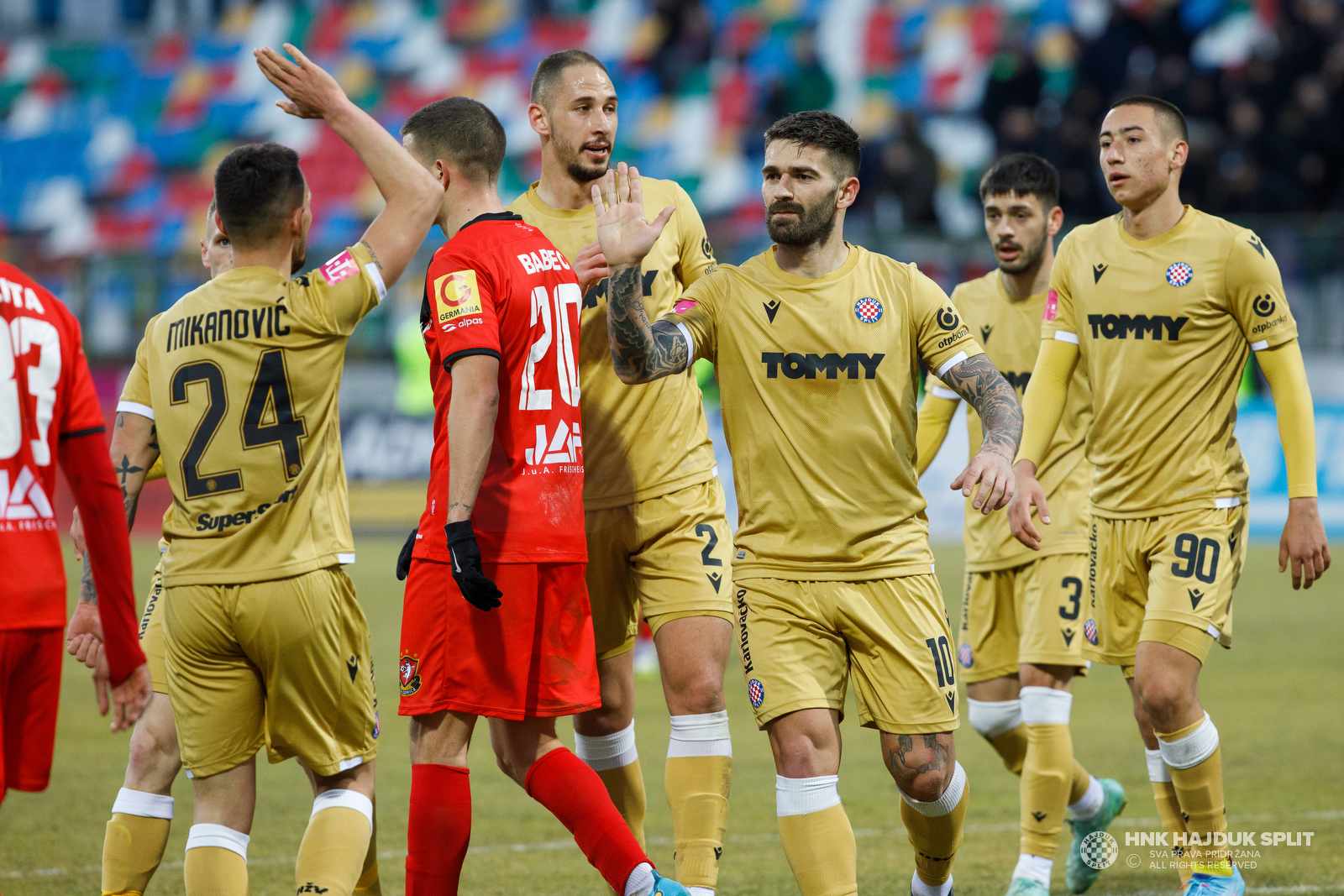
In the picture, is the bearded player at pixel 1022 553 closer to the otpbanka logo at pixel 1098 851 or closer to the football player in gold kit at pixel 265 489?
the otpbanka logo at pixel 1098 851

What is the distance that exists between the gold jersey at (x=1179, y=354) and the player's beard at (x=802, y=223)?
142 cm

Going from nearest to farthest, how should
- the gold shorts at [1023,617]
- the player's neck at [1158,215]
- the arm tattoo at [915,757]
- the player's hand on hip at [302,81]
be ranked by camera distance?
the player's hand on hip at [302,81]
the arm tattoo at [915,757]
the player's neck at [1158,215]
the gold shorts at [1023,617]

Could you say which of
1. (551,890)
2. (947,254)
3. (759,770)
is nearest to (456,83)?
(947,254)

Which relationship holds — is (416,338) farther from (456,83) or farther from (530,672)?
(530,672)

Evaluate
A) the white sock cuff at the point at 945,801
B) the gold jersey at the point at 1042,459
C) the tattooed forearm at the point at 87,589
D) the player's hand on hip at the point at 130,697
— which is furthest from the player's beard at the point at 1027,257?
the player's hand on hip at the point at 130,697

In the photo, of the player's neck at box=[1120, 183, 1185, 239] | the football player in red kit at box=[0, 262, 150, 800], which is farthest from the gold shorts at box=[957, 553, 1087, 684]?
the football player in red kit at box=[0, 262, 150, 800]

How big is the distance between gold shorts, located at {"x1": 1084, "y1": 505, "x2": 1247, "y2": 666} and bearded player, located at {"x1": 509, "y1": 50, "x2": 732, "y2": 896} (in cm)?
148

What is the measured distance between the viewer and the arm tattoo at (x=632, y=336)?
4.36 metres

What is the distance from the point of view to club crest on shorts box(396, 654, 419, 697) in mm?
4391

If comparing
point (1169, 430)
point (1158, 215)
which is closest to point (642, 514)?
point (1169, 430)

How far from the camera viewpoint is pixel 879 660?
463cm

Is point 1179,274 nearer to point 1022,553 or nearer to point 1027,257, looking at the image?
point 1027,257

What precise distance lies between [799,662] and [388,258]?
1.73 metres

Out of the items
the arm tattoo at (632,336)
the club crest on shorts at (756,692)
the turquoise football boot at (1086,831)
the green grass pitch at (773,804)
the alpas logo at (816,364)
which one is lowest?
the green grass pitch at (773,804)
